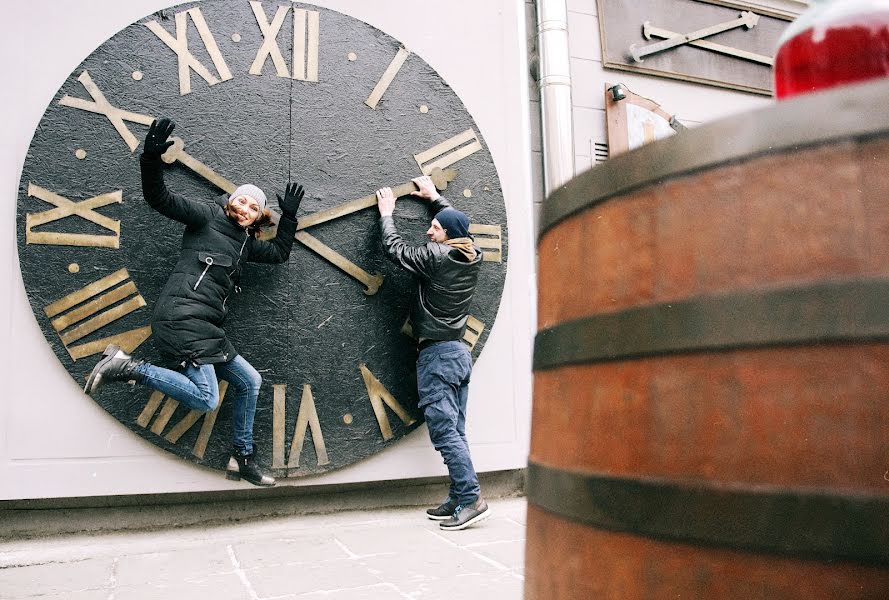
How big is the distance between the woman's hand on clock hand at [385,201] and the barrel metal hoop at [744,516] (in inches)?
98.1

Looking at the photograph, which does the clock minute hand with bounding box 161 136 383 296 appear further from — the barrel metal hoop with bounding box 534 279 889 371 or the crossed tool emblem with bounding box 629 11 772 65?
the barrel metal hoop with bounding box 534 279 889 371

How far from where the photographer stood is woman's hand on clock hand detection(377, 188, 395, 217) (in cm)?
317

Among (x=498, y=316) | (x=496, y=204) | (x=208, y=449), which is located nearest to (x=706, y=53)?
(x=496, y=204)

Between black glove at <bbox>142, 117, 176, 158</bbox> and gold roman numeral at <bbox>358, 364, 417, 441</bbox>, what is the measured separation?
1.29 metres

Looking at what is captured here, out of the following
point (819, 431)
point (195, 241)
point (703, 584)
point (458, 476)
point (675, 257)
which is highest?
point (195, 241)

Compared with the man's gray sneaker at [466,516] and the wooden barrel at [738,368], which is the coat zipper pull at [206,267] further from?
the wooden barrel at [738,368]

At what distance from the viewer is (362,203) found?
3.22m

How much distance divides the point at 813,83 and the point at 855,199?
0.20 metres

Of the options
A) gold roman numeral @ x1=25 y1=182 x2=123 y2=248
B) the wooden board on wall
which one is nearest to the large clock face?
gold roman numeral @ x1=25 y1=182 x2=123 y2=248

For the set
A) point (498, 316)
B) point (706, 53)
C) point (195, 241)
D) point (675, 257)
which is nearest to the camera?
point (675, 257)

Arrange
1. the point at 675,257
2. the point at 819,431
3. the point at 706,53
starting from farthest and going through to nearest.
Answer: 1. the point at 706,53
2. the point at 675,257
3. the point at 819,431

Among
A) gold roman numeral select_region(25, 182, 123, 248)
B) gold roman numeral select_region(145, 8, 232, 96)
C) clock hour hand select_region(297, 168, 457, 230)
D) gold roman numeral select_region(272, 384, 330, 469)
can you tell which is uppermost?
gold roman numeral select_region(145, 8, 232, 96)

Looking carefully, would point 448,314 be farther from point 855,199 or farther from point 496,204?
point 855,199

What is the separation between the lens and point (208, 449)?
2830mm
